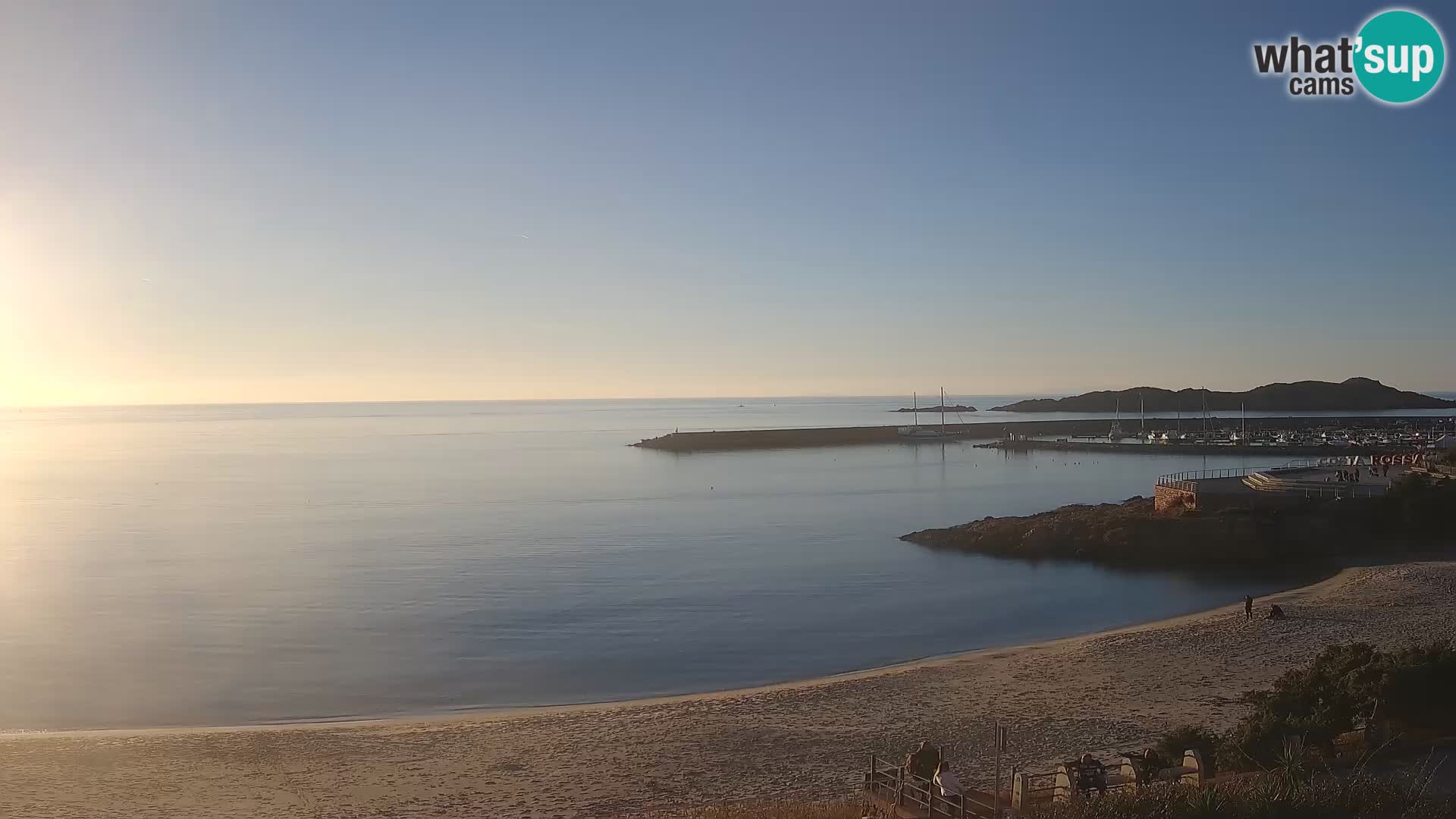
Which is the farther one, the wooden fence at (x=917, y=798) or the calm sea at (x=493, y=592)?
the calm sea at (x=493, y=592)

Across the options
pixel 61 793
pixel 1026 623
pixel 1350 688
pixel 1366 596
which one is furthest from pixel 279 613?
pixel 1366 596

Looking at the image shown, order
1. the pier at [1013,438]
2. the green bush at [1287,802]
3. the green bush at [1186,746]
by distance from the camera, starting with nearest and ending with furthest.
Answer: the green bush at [1287,802] < the green bush at [1186,746] < the pier at [1013,438]

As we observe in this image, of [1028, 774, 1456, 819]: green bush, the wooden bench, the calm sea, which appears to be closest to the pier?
the calm sea

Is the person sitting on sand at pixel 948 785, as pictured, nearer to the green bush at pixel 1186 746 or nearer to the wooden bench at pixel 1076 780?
the wooden bench at pixel 1076 780

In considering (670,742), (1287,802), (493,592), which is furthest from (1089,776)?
(493,592)

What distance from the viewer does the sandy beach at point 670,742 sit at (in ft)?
46.5

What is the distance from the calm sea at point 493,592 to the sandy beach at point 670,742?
226 cm

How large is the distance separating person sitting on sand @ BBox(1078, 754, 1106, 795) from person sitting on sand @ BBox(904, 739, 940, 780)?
143 cm

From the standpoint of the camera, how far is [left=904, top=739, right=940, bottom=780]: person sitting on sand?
33.6ft

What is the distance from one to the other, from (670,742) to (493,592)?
1768 centimetres

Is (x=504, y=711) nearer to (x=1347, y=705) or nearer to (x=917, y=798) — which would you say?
(x=917, y=798)

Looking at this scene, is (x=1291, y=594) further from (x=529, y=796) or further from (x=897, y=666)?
(x=529, y=796)

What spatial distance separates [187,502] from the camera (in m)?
62.8

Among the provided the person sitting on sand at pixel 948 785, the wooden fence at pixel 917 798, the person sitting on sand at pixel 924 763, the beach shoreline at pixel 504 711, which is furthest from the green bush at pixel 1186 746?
the beach shoreline at pixel 504 711
